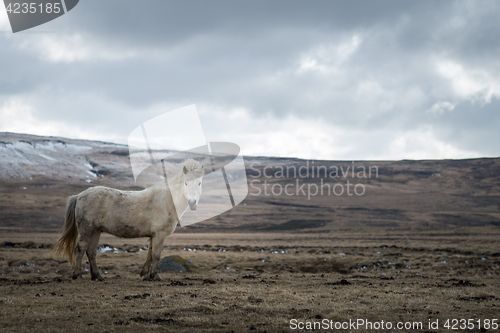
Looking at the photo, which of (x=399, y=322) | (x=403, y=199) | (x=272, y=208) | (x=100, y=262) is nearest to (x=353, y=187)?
(x=403, y=199)

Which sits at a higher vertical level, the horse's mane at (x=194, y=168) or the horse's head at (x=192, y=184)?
the horse's mane at (x=194, y=168)

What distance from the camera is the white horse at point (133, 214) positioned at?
1147 centimetres

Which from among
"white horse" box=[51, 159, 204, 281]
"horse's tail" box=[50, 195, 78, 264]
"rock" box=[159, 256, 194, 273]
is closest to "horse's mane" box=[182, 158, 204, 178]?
"white horse" box=[51, 159, 204, 281]

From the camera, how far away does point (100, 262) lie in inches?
699

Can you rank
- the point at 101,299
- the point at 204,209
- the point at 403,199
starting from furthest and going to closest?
the point at 403,199, the point at 204,209, the point at 101,299

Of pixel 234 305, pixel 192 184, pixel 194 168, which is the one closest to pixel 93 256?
pixel 192 184

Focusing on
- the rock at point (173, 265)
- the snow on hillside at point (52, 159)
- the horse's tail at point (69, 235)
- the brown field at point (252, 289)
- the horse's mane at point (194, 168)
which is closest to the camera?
the brown field at point (252, 289)

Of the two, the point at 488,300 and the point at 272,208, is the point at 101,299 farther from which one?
the point at 272,208

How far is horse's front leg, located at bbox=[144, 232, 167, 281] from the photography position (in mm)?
11516

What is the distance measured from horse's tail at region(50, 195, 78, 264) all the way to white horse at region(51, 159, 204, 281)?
16.0 inches

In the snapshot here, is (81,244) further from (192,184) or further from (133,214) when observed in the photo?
(192,184)

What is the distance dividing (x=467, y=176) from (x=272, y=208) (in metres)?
62.8

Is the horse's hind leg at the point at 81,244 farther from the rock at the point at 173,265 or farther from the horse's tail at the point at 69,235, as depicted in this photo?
the rock at the point at 173,265

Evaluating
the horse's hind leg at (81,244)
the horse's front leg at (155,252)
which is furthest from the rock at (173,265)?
the horse's hind leg at (81,244)
